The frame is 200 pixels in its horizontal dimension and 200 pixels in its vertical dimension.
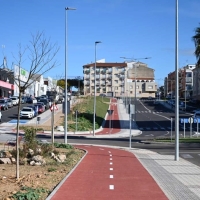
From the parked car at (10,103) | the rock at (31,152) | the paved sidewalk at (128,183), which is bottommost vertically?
the paved sidewalk at (128,183)

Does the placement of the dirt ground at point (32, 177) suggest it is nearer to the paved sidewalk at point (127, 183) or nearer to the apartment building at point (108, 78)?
the paved sidewalk at point (127, 183)

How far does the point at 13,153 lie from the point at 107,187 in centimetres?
746

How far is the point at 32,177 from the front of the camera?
46.2ft

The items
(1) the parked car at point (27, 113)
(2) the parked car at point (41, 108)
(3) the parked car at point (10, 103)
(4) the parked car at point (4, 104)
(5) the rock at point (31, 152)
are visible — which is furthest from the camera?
(3) the parked car at point (10, 103)

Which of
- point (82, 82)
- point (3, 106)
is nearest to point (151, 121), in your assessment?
point (3, 106)

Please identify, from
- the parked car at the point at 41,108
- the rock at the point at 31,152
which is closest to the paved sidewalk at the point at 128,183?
the rock at the point at 31,152

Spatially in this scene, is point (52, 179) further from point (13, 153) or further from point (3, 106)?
point (3, 106)

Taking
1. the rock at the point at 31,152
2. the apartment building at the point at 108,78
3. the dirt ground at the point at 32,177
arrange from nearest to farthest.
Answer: the dirt ground at the point at 32,177 < the rock at the point at 31,152 < the apartment building at the point at 108,78

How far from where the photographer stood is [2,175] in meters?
14.4

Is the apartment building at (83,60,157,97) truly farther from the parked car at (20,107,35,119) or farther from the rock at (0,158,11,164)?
the rock at (0,158,11,164)

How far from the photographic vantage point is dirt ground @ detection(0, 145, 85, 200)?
11.7 m

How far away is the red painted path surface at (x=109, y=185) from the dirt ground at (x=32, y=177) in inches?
15.6

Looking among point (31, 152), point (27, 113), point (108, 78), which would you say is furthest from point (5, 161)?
point (108, 78)

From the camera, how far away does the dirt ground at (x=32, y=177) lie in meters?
11.7
